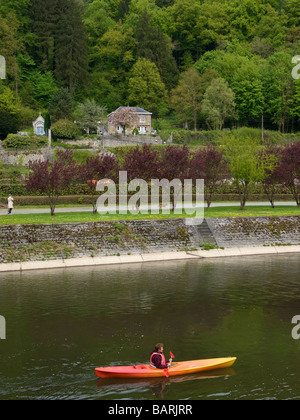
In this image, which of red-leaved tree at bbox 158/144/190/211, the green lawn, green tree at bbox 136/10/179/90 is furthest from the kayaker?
green tree at bbox 136/10/179/90

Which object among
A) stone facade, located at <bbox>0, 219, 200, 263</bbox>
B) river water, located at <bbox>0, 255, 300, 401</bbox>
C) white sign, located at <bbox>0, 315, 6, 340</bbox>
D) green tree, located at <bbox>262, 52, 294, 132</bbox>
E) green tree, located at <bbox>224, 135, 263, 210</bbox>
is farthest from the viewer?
green tree, located at <bbox>262, 52, 294, 132</bbox>

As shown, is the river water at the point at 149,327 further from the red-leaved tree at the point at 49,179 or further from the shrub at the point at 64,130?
the shrub at the point at 64,130

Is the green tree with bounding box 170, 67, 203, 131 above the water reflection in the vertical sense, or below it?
above

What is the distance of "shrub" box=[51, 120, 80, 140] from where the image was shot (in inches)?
3521

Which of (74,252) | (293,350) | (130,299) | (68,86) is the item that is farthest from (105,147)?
(293,350)

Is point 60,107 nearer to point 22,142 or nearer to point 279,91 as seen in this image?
point 22,142

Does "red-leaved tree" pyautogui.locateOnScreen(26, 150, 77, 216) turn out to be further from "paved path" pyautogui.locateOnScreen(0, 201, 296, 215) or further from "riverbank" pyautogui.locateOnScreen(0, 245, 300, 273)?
"riverbank" pyautogui.locateOnScreen(0, 245, 300, 273)

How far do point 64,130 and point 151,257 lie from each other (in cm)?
5358

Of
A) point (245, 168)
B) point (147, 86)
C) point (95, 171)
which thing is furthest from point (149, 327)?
point (147, 86)

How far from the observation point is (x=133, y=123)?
102 m

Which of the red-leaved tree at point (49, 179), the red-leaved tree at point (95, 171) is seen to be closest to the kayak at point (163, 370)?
the red-leaved tree at point (49, 179)

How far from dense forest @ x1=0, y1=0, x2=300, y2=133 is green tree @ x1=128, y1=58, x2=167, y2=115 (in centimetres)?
20

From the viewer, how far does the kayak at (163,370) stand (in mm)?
19641

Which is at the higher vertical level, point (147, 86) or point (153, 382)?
point (147, 86)
